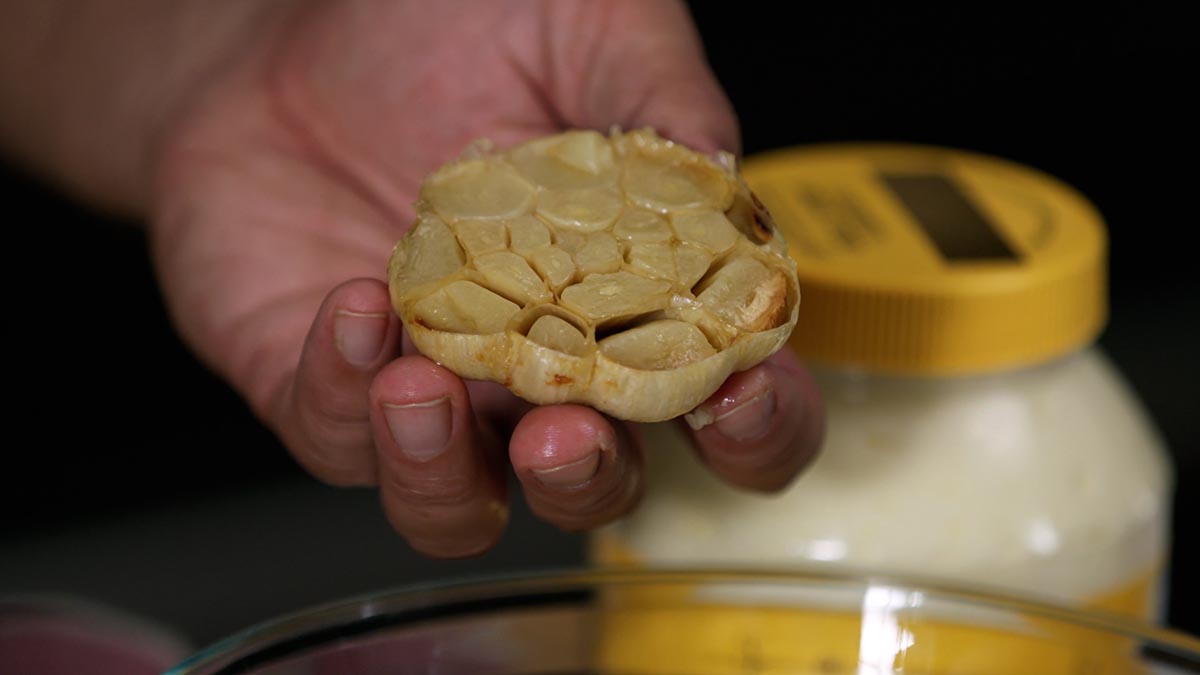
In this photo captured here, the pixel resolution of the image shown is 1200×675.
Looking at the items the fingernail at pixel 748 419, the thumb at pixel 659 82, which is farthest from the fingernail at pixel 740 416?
the thumb at pixel 659 82

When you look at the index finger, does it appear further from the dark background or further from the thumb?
the dark background

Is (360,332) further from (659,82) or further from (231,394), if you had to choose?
(231,394)

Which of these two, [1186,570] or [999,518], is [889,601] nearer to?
[999,518]

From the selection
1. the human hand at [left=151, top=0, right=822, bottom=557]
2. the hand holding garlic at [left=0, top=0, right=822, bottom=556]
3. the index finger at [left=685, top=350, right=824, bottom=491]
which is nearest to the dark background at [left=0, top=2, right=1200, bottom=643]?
the hand holding garlic at [left=0, top=0, right=822, bottom=556]

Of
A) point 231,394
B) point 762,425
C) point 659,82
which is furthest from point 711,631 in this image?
point 231,394

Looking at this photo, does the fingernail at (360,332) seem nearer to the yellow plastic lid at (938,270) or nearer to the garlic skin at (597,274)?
the garlic skin at (597,274)

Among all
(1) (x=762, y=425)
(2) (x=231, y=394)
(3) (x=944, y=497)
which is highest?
(1) (x=762, y=425)
